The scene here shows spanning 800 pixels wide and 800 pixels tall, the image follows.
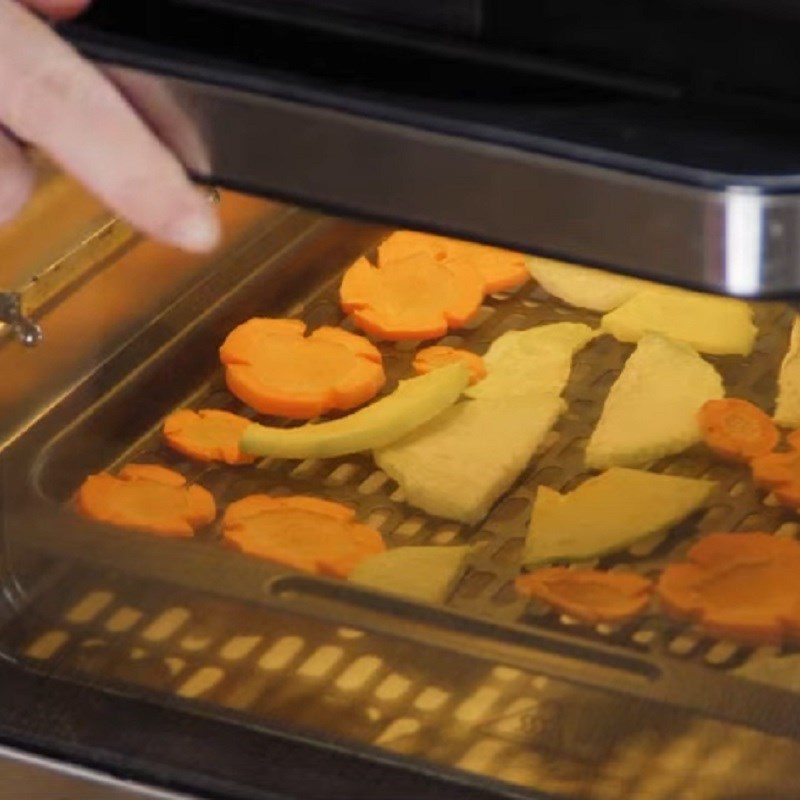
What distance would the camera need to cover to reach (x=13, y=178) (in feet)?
2.71

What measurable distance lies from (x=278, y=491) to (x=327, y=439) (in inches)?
1.4

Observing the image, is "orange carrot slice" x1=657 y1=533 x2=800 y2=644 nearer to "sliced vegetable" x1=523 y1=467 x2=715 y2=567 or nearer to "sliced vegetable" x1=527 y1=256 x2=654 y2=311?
"sliced vegetable" x1=523 y1=467 x2=715 y2=567

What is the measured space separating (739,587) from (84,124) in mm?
374

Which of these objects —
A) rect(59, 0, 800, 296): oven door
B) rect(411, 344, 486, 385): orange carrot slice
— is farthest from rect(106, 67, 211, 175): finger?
rect(411, 344, 486, 385): orange carrot slice

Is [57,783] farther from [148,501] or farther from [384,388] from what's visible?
[384,388]

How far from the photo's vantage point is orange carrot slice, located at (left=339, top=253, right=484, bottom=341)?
1147 millimetres

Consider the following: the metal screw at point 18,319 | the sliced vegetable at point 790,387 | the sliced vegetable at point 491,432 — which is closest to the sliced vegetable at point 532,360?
the sliced vegetable at point 491,432

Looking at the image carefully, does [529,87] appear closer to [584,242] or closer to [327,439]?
[584,242]

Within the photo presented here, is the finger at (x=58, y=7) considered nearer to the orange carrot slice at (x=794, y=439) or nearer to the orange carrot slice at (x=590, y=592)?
the orange carrot slice at (x=590, y=592)

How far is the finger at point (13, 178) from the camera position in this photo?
0.82 metres

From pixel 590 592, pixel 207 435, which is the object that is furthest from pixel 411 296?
pixel 590 592

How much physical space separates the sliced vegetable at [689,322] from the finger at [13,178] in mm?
401

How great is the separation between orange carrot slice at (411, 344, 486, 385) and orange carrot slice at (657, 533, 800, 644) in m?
0.18

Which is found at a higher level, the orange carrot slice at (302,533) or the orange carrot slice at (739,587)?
the orange carrot slice at (739,587)
